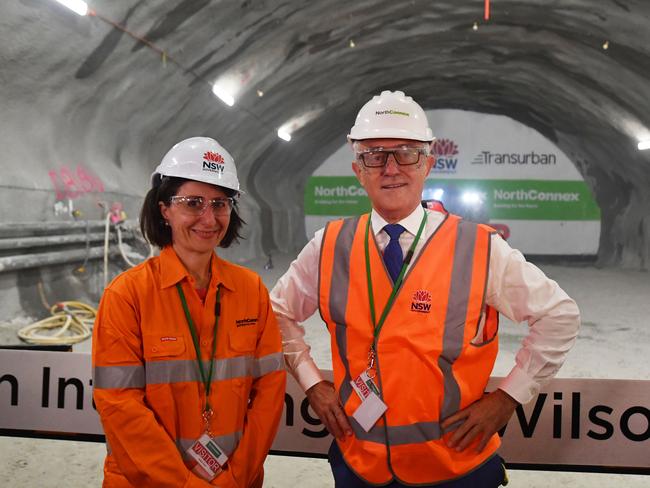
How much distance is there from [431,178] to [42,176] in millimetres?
11737

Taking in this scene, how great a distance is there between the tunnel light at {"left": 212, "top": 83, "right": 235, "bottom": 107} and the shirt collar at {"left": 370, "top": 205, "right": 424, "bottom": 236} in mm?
8079

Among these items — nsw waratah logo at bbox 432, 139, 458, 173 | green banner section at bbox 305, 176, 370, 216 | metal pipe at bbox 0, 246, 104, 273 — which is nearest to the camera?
metal pipe at bbox 0, 246, 104, 273

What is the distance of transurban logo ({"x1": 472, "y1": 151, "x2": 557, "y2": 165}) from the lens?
16.2 m

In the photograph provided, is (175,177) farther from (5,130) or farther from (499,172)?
(499,172)

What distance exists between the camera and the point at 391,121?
1.91m

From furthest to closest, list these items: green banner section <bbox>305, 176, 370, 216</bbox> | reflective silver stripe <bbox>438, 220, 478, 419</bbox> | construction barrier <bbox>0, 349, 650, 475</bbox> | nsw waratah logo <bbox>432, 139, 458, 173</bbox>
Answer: green banner section <bbox>305, 176, 370, 216</bbox>, nsw waratah logo <bbox>432, 139, 458, 173</bbox>, construction barrier <bbox>0, 349, 650, 475</bbox>, reflective silver stripe <bbox>438, 220, 478, 419</bbox>

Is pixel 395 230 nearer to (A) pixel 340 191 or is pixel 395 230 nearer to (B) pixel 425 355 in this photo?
(B) pixel 425 355

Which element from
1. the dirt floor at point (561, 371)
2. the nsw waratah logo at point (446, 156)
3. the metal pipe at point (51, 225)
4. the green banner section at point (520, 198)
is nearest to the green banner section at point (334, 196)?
the green banner section at point (520, 198)

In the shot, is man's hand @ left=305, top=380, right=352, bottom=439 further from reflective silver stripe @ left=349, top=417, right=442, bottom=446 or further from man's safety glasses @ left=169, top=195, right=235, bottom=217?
man's safety glasses @ left=169, top=195, right=235, bottom=217

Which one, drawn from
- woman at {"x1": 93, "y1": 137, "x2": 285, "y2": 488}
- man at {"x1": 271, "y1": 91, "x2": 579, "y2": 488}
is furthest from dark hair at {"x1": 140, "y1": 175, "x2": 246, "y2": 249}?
man at {"x1": 271, "y1": 91, "x2": 579, "y2": 488}

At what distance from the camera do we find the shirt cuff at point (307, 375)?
2.08 m

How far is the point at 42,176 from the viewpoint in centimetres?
652

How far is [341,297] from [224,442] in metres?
0.63

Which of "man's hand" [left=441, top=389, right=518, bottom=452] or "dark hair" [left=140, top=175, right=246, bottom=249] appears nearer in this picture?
"man's hand" [left=441, top=389, right=518, bottom=452]
